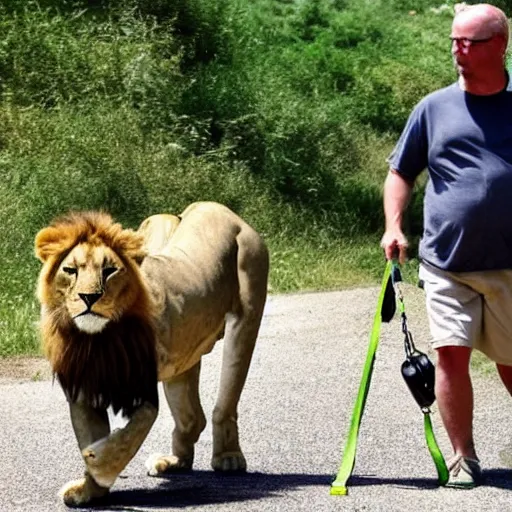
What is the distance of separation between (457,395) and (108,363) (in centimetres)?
150

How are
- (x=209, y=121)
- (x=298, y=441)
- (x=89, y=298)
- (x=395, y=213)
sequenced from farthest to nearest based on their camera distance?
(x=209, y=121)
(x=298, y=441)
(x=395, y=213)
(x=89, y=298)

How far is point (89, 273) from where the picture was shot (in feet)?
19.0

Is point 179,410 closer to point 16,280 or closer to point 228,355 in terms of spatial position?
Result: point 228,355

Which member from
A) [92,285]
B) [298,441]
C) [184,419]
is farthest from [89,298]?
[298,441]

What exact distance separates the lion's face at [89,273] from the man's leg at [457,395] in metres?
1.35

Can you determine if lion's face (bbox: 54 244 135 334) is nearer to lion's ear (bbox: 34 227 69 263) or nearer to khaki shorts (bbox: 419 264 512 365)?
lion's ear (bbox: 34 227 69 263)

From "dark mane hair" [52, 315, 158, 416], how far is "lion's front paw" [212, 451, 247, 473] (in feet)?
3.08

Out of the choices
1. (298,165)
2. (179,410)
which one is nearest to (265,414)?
(179,410)

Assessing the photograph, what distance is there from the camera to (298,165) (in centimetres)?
1750

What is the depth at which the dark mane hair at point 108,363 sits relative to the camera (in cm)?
581

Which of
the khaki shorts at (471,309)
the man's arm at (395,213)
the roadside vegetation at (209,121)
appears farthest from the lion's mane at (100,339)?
the roadside vegetation at (209,121)

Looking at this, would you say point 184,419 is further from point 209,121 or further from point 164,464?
point 209,121

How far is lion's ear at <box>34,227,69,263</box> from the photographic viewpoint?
19.2 feet

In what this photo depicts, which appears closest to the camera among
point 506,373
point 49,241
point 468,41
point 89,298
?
point 89,298
